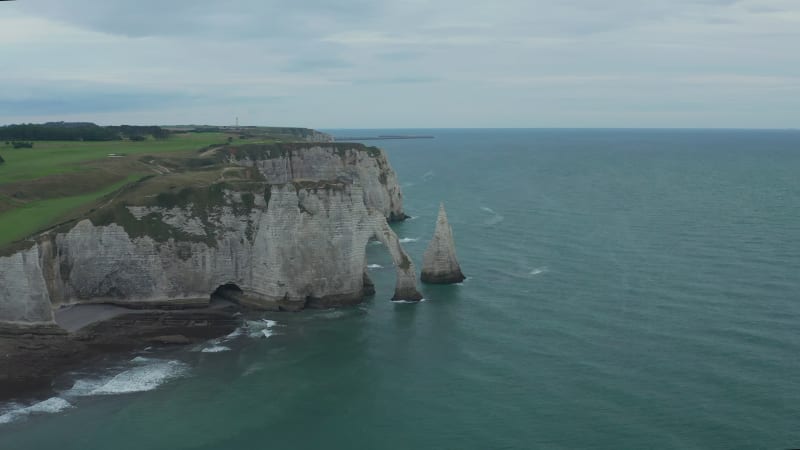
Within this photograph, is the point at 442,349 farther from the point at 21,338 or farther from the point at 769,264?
the point at 769,264

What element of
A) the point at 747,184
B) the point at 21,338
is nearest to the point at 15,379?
the point at 21,338

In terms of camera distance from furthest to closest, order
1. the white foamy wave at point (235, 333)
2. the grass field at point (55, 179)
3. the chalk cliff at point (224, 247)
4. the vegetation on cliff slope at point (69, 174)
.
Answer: the vegetation on cliff slope at point (69, 174) < the grass field at point (55, 179) < the chalk cliff at point (224, 247) < the white foamy wave at point (235, 333)

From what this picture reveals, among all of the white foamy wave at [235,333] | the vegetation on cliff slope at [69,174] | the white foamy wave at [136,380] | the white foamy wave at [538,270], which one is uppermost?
the vegetation on cliff slope at [69,174]

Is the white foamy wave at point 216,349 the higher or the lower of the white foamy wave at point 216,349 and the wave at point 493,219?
the lower

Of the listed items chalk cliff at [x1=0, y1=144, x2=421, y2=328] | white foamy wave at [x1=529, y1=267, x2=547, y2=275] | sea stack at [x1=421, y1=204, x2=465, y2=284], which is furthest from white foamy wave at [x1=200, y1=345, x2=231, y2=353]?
white foamy wave at [x1=529, y1=267, x2=547, y2=275]

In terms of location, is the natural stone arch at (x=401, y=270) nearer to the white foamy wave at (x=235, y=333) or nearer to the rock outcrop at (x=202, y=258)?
the rock outcrop at (x=202, y=258)

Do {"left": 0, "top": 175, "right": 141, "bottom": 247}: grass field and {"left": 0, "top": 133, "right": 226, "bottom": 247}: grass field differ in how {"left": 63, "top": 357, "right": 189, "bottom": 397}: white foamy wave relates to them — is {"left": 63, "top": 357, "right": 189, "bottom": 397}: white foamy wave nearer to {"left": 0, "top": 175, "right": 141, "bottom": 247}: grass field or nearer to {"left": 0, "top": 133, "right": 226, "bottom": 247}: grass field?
{"left": 0, "top": 175, "right": 141, "bottom": 247}: grass field

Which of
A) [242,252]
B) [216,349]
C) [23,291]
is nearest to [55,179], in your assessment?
[23,291]

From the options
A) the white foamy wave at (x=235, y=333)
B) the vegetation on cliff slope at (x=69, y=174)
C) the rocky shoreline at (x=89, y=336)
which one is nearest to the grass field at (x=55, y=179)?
the vegetation on cliff slope at (x=69, y=174)
